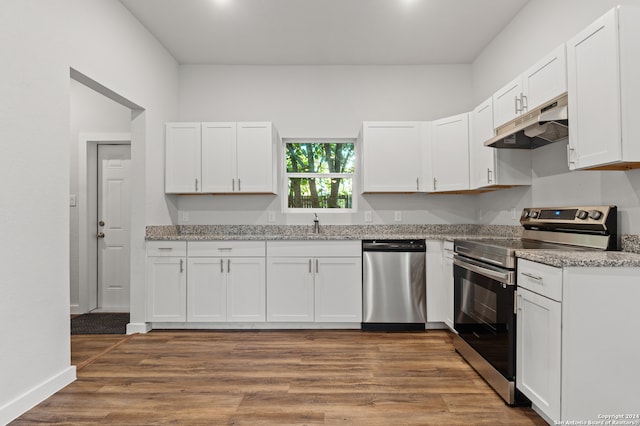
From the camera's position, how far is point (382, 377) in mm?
2514

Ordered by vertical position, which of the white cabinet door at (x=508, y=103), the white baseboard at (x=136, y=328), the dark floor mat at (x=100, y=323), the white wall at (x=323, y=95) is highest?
the white wall at (x=323, y=95)

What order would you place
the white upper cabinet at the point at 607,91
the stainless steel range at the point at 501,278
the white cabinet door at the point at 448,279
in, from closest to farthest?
1. the white upper cabinet at the point at 607,91
2. the stainless steel range at the point at 501,278
3. the white cabinet door at the point at 448,279

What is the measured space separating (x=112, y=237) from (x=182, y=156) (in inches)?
54.7

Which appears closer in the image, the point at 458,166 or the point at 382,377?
the point at 382,377

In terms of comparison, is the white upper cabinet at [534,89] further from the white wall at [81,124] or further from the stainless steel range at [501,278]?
the white wall at [81,124]

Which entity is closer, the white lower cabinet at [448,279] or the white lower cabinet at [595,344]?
the white lower cabinet at [595,344]

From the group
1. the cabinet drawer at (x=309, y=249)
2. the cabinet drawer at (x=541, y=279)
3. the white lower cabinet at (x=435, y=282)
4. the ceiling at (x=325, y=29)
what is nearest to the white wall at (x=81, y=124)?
the ceiling at (x=325, y=29)

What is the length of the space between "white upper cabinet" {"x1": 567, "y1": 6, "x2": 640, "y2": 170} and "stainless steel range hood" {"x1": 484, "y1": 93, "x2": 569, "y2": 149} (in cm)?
12

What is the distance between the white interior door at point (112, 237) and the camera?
429 centimetres

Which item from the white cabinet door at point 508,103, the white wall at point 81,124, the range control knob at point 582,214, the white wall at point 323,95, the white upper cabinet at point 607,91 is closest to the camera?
the white upper cabinet at point 607,91

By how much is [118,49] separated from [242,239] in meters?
1.97

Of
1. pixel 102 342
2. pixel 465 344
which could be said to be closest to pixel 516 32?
pixel 465 344

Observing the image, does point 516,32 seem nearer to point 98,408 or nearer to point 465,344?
point 465,344

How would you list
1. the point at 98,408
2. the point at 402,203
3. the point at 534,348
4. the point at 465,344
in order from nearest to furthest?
the point at 534,348 → the point at 98,408 → the point at 465,344 → the point at 402,203
